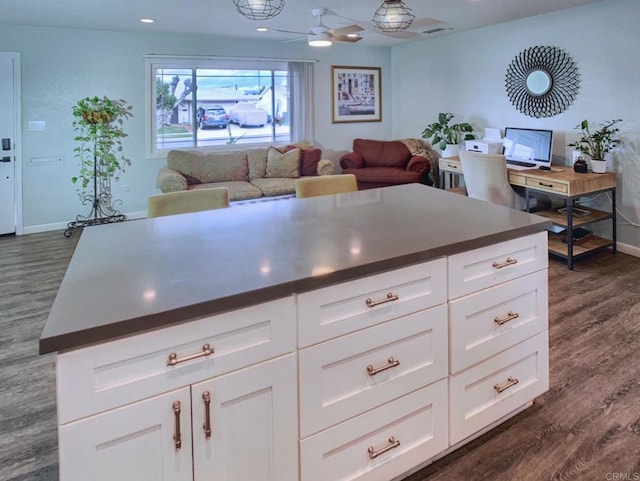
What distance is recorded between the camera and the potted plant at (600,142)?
15.2 ft

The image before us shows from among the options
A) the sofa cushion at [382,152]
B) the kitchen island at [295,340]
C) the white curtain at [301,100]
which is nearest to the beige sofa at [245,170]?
the white curtain at [301,100]

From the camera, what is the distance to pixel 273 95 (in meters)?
7.17

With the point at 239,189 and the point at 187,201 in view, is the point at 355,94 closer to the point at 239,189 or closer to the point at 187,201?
the point at 239,189

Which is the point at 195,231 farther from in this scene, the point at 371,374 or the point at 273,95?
the point at 273,95

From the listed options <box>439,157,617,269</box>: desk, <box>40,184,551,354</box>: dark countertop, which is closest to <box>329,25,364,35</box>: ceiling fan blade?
<box>40,184,551,354</box>: dark countertop

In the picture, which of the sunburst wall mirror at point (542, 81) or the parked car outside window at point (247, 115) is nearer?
the sunburst wall mirror at point (542, 81)

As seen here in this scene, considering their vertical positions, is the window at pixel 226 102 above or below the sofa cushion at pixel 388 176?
above

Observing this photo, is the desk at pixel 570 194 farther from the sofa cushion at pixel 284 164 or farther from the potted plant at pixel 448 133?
the sofa cushion at pixel 284 164

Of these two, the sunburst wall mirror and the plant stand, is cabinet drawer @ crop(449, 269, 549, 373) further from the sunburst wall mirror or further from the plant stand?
the plant stand

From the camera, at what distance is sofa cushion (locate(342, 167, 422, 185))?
659cm

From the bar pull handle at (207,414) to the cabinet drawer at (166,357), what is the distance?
0.18 ft

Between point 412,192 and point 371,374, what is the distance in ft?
4.51

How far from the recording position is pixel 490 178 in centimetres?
478

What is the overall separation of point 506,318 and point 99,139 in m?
5.49
